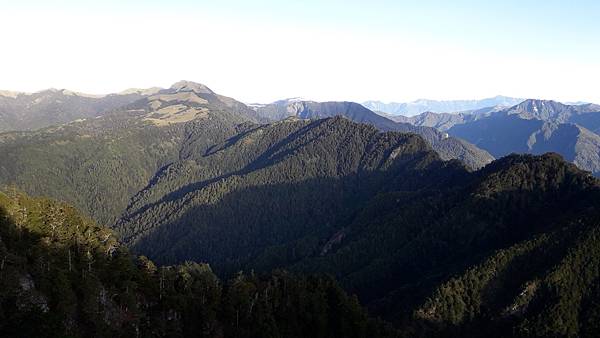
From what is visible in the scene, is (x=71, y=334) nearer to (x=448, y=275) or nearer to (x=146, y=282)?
(x=146, y=282)

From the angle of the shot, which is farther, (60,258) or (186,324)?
(186,324)

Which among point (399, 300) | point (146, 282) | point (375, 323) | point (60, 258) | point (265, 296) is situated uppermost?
point (60, 258)

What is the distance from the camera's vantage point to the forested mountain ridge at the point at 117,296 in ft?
275

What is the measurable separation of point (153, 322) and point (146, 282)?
10.9 meters

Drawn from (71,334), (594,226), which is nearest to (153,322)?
(71,334)

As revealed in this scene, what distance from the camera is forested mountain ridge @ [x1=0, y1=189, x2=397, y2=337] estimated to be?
8388cm

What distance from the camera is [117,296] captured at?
98.4 m

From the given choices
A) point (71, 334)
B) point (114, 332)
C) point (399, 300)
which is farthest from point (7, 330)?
point (399, 300)

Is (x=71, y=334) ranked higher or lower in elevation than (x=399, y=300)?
higher

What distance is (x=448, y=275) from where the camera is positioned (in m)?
191

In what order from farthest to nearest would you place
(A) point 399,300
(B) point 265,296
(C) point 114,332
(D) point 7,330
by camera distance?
(A) point 399,300 < (B) point 265,296 < (C) point 114,332 < (D) point 7,330

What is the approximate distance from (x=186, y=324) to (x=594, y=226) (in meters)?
151

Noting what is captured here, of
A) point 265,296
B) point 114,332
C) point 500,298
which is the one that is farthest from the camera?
point 500,298

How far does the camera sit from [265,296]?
12769cm
